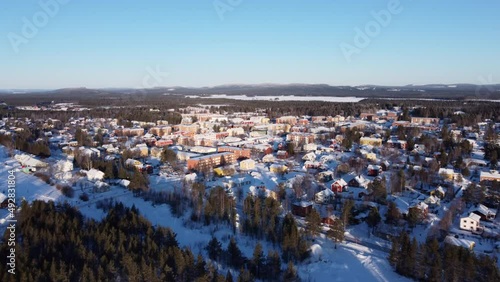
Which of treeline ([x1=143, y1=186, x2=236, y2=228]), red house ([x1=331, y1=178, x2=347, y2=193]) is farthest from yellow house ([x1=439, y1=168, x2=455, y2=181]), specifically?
treeline ([x1=143, y1=186, x2=236, y2=228])

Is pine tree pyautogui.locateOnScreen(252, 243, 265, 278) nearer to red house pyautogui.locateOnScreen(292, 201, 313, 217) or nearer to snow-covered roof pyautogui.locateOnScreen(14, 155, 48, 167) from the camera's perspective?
red house pyautogui.locateOnScreen(292, 201, 313, 217)

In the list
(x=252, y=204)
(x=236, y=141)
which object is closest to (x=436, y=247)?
(x=252, y=204)

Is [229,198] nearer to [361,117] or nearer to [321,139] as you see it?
[321,139]

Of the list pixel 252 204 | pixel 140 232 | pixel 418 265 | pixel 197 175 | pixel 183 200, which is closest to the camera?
pixel 418 265

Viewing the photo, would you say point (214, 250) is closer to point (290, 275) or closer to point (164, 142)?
point (290, 275)

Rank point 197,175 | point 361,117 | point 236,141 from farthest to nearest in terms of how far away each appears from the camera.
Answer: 1. point 361,117
2. point 236,141
3. point 197,175

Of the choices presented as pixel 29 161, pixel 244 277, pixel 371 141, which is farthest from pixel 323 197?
pixel 29 161

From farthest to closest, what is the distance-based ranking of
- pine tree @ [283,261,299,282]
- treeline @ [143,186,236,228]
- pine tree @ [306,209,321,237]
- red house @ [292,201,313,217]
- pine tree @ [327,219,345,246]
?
red house @ [292,201,313,217], treeline @ [143,186,236,228], pine tree @ [306,209,321,237], pine tree @ [327,219,345,246], pine tree @ [283,261,299,282]
